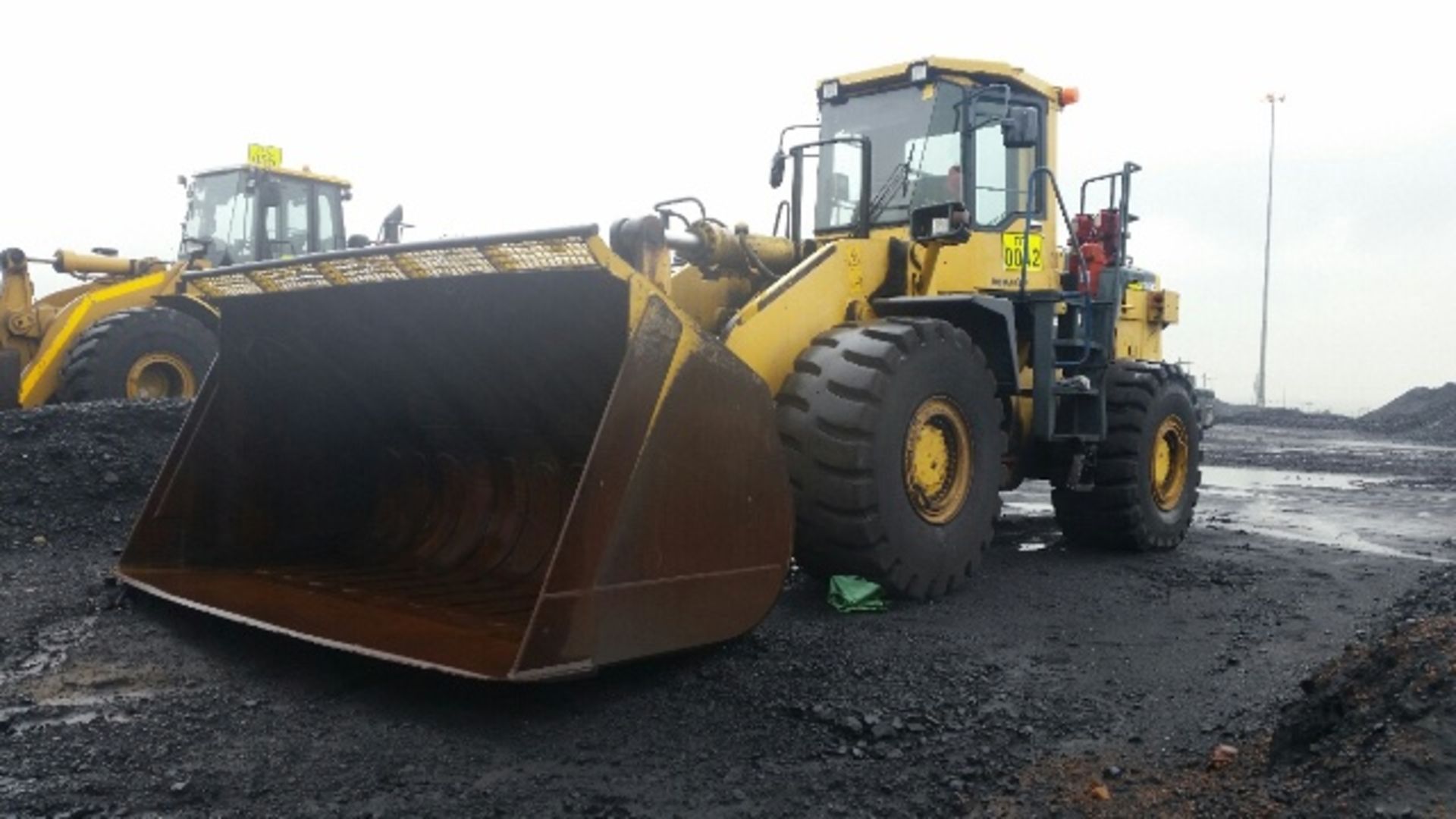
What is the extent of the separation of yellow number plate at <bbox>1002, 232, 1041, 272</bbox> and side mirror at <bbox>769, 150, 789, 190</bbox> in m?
1.44

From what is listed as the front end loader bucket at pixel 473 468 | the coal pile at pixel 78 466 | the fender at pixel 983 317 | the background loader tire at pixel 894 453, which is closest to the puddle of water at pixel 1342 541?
the fender at pixel 983 317

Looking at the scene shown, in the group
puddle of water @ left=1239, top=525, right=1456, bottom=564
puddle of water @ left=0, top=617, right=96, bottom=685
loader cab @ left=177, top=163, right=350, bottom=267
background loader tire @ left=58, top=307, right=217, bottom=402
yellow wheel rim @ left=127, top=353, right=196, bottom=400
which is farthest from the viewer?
loader cab @ left=177, top=163, right=350, bottom=267

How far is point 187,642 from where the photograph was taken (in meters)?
4.97

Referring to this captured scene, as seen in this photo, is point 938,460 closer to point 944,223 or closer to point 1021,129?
point 944,223

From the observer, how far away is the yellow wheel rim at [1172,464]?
8438 mm

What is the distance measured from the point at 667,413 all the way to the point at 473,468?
6.99 ft

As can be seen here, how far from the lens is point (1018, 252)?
7.40m

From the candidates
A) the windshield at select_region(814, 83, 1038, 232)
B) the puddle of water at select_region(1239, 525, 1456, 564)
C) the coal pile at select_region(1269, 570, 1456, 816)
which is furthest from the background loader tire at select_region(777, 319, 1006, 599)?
the puddle of water at select_region(1239, 525, 1456, 564)

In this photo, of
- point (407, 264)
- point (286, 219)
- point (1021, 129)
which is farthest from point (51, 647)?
point (286, 219)

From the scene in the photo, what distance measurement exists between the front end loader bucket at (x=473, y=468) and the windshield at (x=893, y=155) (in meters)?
2.74

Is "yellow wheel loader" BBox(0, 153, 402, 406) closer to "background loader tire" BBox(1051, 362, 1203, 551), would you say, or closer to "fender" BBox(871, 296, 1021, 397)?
"fender" BBox(871, 296, 1021, 397)

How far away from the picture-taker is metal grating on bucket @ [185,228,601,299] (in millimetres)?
4336

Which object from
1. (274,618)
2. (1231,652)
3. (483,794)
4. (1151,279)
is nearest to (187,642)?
(274,618)

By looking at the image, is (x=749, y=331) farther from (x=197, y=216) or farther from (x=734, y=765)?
(x=197, y=216)
